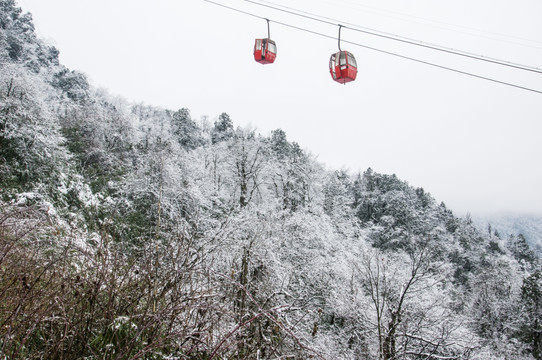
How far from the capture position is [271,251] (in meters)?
15.4

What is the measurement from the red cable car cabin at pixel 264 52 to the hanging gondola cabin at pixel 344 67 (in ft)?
5.46

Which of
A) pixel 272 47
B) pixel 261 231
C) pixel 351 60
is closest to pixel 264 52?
pixel 272 47

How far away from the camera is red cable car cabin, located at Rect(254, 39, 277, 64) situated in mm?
8242

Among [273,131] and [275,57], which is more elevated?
[273,131]

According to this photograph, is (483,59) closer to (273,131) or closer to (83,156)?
(83,156)

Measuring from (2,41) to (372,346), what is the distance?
1397 inches

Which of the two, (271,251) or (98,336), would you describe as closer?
(98,336)

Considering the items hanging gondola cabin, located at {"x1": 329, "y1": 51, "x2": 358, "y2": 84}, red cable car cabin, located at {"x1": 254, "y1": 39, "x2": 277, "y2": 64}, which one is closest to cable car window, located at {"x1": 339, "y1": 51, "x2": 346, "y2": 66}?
hanging gondola cabin, located at {"x1": 329, "y1": 51, "x2": 358, "y2": 84}

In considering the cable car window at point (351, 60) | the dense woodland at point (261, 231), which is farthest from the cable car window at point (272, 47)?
the dense woodland at point (261, 231)

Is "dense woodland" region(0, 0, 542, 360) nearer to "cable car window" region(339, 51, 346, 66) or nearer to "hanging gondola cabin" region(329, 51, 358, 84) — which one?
"hanging gondola cabin" region(329, 51, 358, 84)

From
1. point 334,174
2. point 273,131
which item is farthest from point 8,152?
point 273,131

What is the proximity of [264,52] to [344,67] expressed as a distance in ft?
6.78

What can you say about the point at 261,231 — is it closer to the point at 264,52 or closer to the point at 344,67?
the point at 264,52

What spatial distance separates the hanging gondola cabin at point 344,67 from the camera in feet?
25.2
